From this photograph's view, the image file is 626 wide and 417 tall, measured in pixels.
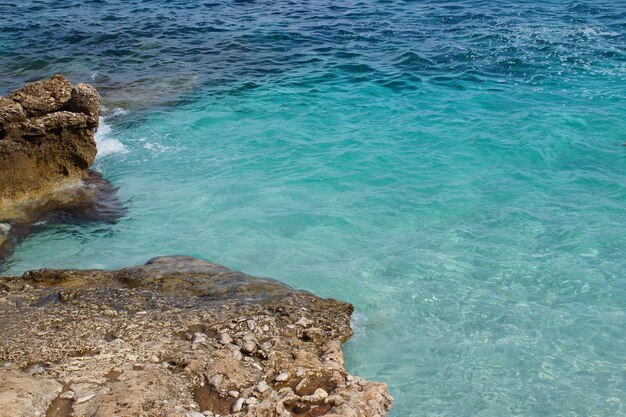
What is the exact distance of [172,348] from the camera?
7523 millimetres

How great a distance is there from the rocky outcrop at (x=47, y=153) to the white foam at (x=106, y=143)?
90.8 inches

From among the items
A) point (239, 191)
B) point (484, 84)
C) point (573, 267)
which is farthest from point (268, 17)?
point (573, 267)

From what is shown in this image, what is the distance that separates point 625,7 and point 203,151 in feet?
65.4

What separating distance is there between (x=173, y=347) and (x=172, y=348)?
3 centimetres

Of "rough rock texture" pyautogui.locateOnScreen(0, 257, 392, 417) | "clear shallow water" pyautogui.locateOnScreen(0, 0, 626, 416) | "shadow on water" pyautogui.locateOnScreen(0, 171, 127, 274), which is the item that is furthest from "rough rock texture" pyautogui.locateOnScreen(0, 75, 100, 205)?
"rough rock texture" pyautogui.locateOnScreen(0, 257, 392, 417)

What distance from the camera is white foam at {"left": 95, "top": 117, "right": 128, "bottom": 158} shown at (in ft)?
53.4

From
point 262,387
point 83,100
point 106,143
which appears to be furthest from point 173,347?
point 106,143

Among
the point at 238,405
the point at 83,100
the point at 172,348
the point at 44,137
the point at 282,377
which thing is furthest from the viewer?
the point at 83,100

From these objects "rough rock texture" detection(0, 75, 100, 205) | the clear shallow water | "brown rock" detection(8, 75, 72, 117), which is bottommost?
the clear shallow water

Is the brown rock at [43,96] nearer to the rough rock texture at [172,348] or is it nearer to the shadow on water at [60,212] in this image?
the shadow on water at [60,212]

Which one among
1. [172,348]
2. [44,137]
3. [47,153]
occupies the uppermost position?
[44,137]

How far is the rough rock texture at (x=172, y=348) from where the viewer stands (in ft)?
21.8

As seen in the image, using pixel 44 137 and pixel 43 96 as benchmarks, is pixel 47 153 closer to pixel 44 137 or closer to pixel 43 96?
pixel 44 137

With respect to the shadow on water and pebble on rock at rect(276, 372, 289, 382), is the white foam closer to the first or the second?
the shadow on water
